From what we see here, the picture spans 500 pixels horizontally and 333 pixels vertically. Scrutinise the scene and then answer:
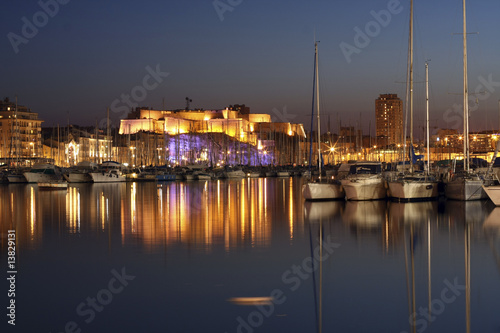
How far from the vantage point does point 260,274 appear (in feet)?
37.1

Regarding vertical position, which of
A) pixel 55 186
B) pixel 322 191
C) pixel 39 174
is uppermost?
pixel 39 174

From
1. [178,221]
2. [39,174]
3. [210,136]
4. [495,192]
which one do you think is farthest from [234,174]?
[178,221]

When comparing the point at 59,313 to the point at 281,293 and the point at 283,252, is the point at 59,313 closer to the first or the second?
the point at 281,293

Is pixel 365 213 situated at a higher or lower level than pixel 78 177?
lower

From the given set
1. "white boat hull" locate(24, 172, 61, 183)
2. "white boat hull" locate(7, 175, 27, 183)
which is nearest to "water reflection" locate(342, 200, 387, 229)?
"white boat hull" locate(24, 172, 61, 183)

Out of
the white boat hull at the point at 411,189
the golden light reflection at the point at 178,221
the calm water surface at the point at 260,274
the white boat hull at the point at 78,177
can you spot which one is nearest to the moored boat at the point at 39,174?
the white boat hull at the point at 78,177

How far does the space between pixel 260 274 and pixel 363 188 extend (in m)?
16.3

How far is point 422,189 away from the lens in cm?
2692

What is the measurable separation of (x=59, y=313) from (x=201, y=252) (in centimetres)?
518

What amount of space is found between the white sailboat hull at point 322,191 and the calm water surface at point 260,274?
6.50 m

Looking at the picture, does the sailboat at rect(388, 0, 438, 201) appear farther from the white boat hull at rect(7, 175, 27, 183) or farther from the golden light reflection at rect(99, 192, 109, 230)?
the white boat hull at rect(7, 175, 27, 183)

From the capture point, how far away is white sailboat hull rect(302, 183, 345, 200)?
2753cm

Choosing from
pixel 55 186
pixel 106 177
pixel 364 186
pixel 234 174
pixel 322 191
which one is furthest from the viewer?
pixel 234 174

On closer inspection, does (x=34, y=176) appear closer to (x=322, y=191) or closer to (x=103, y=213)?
(x=103, y=213)
